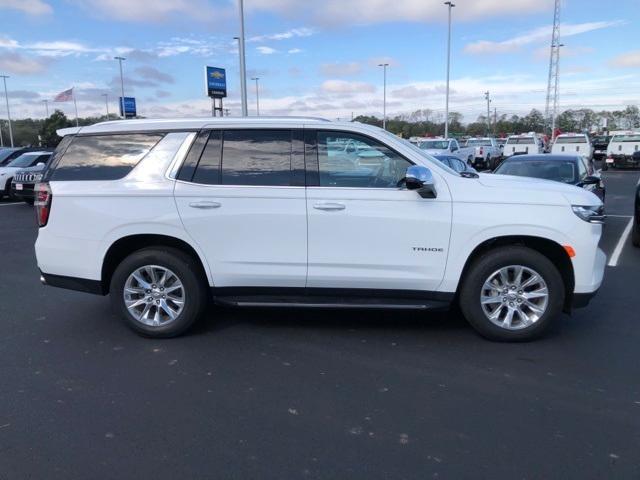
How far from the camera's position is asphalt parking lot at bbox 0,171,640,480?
307 cm

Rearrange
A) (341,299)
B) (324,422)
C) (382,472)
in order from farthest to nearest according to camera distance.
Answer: (341,299) → (324,422) → (382,472)

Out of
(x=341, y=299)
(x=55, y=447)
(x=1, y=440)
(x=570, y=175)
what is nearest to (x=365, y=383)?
(x=341, y=299)

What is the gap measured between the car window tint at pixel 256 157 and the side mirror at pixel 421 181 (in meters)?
1.03

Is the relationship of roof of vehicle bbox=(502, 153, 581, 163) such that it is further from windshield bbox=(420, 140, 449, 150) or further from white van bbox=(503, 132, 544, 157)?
white van bbox=(503, 132, 544, 157)

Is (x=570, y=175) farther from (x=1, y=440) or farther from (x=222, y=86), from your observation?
(x=222, y=86)

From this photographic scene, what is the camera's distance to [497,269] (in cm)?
467

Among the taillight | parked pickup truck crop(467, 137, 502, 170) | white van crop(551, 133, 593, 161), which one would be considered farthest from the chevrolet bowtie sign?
the taillight

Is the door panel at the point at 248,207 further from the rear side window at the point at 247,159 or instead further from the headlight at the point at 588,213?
the headlight at the point at 588,213

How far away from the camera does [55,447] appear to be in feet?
10.6

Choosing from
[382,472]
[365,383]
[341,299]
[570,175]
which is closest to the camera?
[382,472]

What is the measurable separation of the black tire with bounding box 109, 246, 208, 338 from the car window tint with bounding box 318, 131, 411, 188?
1393 mm

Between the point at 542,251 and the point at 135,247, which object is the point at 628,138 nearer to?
the point at 542,251

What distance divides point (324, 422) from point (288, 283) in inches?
61.4

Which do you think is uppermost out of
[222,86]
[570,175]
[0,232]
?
[222,86]
